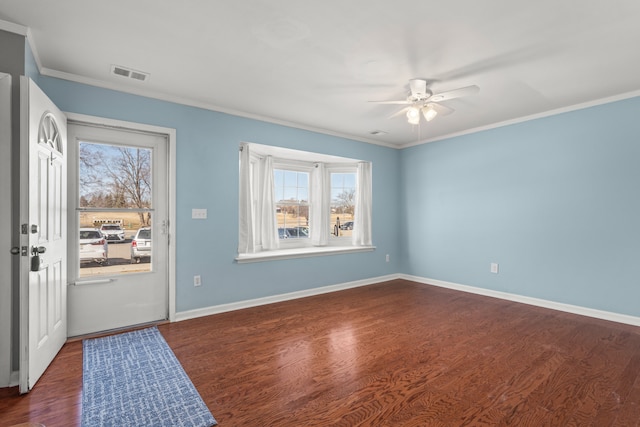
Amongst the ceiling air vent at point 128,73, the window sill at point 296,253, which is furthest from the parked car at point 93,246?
the ceiling air vent at point 128,73

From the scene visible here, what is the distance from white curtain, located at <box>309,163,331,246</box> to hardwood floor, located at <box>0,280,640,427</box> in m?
1.71

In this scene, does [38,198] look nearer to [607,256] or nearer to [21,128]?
[21,128]

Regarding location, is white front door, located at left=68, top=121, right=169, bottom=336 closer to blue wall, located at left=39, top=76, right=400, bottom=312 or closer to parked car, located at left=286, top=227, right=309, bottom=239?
blue wall, located at left=39, top=76, right=400, bottom=312

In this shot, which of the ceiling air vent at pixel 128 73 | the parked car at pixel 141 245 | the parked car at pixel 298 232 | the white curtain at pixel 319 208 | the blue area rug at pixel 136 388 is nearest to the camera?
the blue area rug at pixel 136 388

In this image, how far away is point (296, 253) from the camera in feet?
14.9

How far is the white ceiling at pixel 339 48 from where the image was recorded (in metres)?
2.03

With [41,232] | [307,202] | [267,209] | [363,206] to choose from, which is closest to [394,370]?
[41,232]

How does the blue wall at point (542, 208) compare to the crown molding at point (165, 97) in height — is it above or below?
below

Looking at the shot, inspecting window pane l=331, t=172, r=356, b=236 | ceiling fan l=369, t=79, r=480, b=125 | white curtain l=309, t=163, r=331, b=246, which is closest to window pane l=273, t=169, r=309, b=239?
white curtain l=309, t=163, r=331, b=246

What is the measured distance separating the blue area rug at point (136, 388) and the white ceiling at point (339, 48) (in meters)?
2.45

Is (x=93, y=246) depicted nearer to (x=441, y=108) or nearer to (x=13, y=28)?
(x=13, y=28)

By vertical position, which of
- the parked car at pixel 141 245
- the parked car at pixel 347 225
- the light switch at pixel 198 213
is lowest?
the parked car at pixel 141 245

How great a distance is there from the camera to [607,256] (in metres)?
3.57

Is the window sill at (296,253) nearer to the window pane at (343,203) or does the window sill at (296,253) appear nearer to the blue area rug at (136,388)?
the window pane at (343,203)
